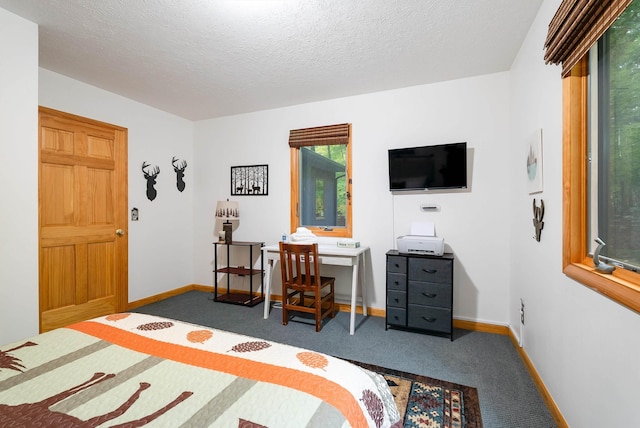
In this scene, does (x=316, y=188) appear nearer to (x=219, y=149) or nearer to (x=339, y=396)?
(x=219, y=149)

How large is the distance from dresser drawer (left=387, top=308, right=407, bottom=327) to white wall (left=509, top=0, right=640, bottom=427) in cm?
94

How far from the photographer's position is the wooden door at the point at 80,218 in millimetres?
2785

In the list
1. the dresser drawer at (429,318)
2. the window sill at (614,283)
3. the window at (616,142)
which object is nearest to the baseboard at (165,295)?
the dresser drawer at (429,318)

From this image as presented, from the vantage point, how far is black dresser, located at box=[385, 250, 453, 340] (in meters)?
2.64

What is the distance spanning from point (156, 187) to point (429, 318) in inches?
144

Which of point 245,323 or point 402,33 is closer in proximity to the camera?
point 402,33

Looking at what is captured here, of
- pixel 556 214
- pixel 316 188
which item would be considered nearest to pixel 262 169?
pixel 316 188

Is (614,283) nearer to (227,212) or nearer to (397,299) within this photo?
(397,299)

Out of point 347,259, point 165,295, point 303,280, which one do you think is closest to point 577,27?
point 347,259

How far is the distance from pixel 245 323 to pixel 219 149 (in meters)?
2.48

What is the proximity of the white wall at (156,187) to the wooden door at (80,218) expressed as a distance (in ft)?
0.41

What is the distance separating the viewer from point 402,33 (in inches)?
84.9

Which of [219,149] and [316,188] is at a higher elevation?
[219,149]

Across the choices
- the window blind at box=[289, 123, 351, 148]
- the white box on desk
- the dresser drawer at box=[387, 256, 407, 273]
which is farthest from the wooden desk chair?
the window blind at box=[289, 123, 351, 148]
